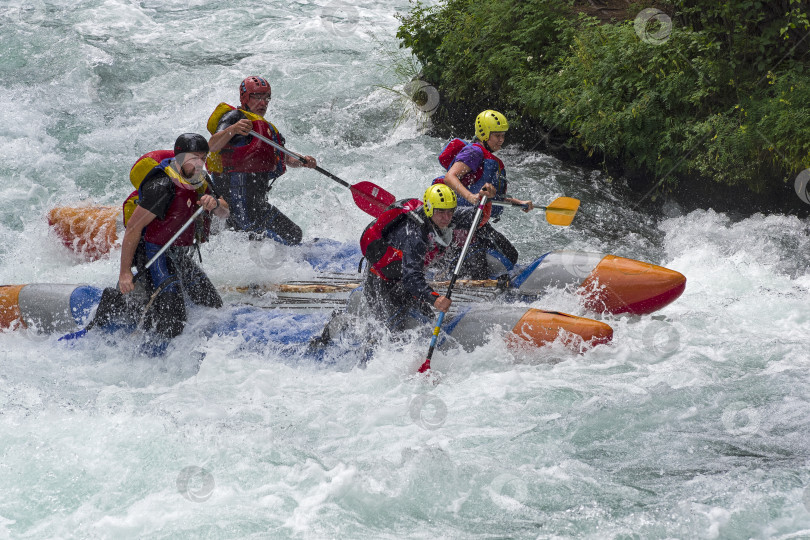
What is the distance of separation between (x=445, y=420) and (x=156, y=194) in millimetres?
2424

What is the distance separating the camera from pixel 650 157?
8469 mm

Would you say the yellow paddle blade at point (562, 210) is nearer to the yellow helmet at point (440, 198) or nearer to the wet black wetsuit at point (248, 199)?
the yellow helmet at point (440, 198)

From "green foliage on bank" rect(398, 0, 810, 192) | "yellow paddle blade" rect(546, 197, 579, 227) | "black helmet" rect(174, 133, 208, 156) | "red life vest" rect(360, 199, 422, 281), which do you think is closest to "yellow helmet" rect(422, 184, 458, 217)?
"red life vest" rect(360, 199, 422, 281)

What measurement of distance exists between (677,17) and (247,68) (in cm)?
713

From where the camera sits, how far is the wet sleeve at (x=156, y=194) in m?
5.24

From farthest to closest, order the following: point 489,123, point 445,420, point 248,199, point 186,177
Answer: point 248,199 → point 489,123 → point 186,177 → point 445,420

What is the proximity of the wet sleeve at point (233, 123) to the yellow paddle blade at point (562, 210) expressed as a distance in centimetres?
265

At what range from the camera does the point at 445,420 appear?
4.91 metres

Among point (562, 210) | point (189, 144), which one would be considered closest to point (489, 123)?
point (562, 210)

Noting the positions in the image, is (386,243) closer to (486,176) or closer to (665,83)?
(486,176)

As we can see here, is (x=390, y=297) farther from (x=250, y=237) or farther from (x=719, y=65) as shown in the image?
(x=719, y=65)

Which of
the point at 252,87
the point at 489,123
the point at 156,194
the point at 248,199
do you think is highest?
the point at 489,123

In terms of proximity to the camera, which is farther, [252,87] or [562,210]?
[252,87]

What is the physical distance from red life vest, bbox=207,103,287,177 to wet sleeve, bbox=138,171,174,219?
150 cm
